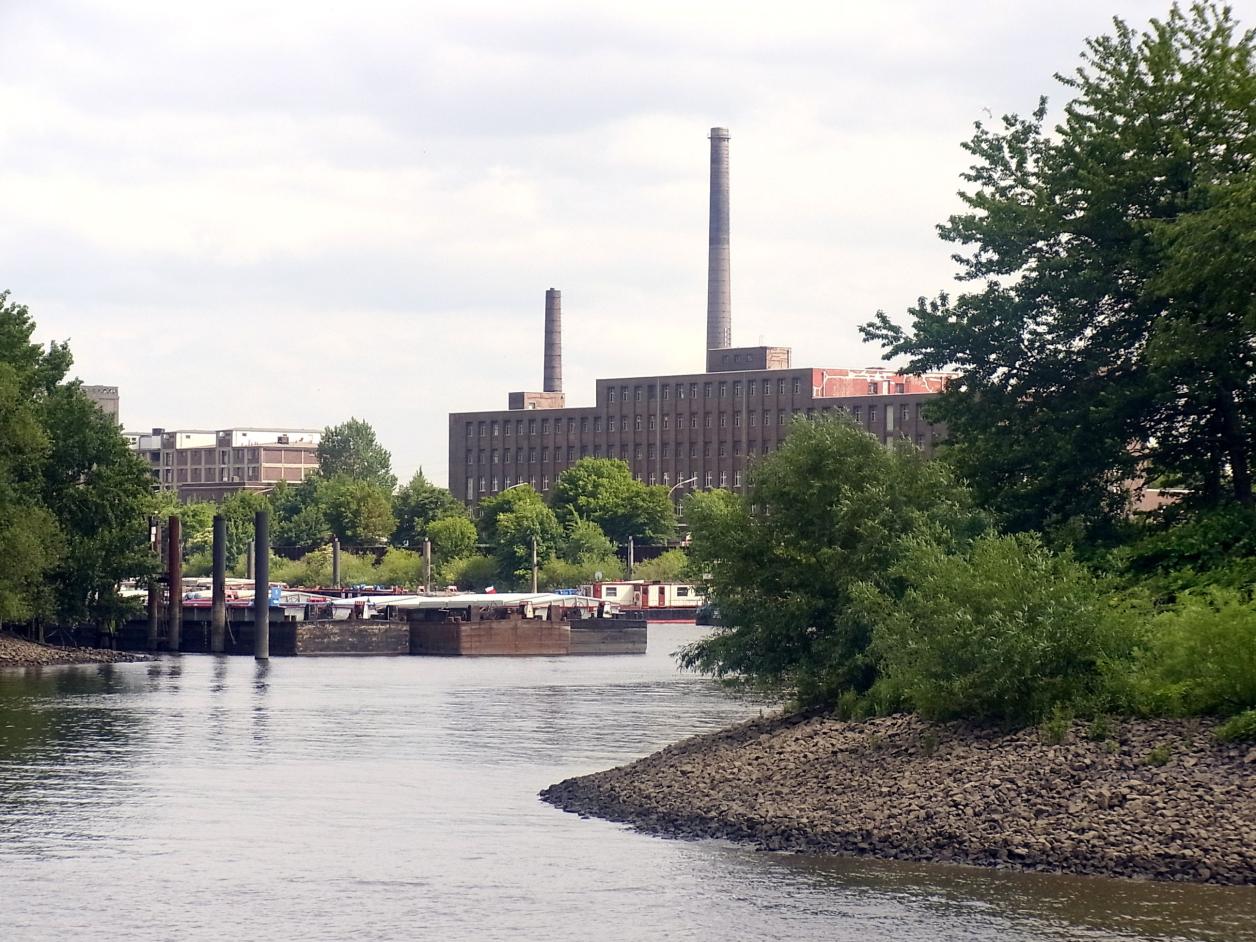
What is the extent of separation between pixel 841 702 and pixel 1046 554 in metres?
6.08

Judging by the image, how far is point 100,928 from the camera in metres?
32.9

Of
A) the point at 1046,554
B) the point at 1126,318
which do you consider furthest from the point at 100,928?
the point at 1126,318

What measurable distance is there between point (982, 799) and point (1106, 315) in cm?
2147

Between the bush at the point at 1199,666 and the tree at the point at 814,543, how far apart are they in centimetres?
797

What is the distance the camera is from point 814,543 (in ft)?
165

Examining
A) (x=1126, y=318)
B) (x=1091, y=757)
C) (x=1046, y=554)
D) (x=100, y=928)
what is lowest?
(x=100, y=928)

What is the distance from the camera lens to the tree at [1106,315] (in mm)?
51438

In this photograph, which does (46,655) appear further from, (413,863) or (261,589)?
(413,863)

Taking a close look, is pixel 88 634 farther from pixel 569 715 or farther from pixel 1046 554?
pixel 1046 554

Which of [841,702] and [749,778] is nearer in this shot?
[749,778]

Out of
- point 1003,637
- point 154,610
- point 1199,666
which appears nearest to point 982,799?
point 1003,637

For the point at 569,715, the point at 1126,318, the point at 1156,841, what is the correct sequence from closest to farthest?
the point at 1156,841 → the point at 1126,318 → the point at 569,715

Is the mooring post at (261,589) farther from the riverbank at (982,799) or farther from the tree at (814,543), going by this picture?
the riverbank at (982,799)

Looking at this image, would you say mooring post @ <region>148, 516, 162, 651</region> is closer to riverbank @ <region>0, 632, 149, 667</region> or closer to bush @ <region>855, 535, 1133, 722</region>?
riverbank @ <region>0, 632, 149, 667</region>
